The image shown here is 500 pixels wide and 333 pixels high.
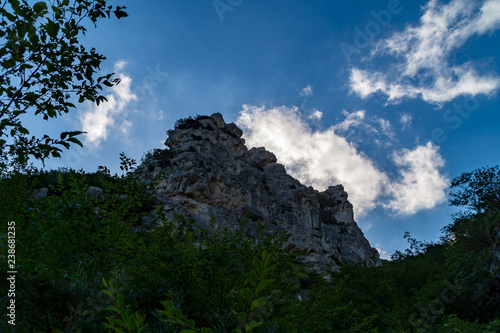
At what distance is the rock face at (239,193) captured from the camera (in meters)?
31.7

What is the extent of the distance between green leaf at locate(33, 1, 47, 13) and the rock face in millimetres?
24736

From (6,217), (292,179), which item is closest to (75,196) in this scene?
(6,217)

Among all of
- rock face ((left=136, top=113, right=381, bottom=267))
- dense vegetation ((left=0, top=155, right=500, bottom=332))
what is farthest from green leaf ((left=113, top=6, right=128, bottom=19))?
rock face ((left=136, top=113, right=381, bottom=267))

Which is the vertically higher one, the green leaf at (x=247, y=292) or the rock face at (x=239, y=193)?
the rock face at (x=239, y=193)

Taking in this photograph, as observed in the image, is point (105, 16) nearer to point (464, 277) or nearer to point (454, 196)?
point (464, 277)

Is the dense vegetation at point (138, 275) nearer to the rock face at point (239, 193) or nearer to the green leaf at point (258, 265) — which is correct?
the green leaf at point (258, 265)

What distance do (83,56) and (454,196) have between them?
138 feet

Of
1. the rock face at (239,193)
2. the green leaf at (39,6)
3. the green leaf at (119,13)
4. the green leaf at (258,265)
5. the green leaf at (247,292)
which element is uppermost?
the rock face at (239,193)

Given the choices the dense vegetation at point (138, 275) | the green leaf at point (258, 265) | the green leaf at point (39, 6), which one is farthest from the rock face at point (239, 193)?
the green leaf at point (258, 265)

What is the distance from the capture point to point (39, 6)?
277 cm

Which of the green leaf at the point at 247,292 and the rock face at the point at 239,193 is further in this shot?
the rock face at the point at 239,193

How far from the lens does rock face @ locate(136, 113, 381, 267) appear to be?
31.7 metres

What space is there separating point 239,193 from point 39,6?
33263mm

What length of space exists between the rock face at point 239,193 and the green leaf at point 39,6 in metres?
24.7
